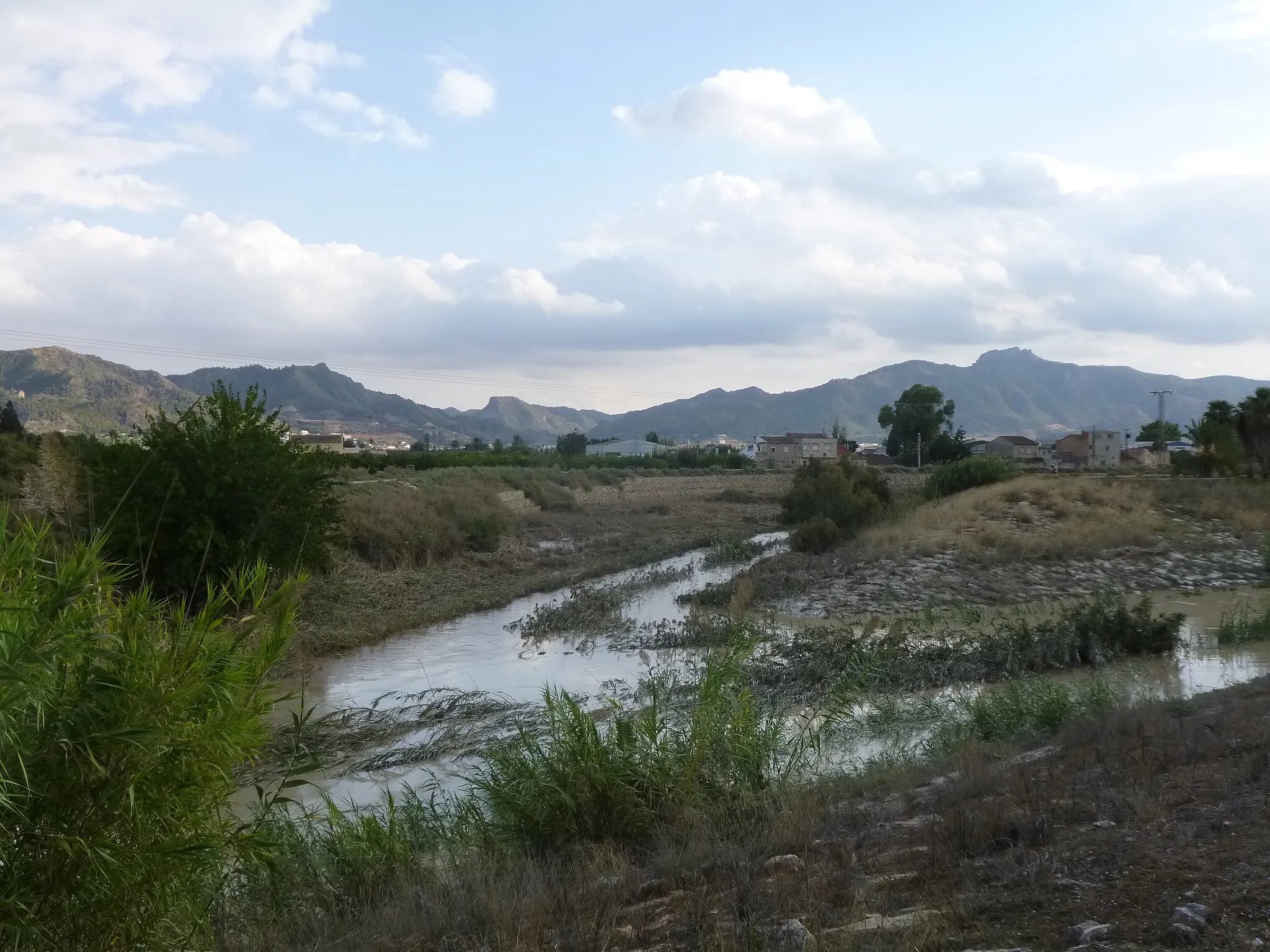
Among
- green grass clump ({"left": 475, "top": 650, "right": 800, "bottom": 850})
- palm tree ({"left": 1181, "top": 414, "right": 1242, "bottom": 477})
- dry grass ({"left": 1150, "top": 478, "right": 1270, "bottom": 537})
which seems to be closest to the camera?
green grass clump ({"left": 475, "top": 650, "right": 800, "bottom": 850})

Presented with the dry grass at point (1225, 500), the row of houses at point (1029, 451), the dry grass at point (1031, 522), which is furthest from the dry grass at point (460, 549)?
the row of houses at point (1029, 451)

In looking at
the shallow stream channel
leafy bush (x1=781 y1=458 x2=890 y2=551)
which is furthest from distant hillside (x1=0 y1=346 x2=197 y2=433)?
the shallow stream channel

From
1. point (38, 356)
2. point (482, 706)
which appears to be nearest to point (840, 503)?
point (482, 706)

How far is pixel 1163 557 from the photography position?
3416 centimetres

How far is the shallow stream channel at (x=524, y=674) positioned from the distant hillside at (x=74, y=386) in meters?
63.1

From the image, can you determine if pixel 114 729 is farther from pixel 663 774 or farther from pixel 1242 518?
pixel 1242 518

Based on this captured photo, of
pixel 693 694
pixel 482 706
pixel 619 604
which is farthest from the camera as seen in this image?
pixel 619 604

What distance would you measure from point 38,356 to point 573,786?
483 ft

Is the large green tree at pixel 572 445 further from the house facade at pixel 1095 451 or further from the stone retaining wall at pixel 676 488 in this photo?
the house facade at pixel 1095 451

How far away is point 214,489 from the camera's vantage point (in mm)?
21812

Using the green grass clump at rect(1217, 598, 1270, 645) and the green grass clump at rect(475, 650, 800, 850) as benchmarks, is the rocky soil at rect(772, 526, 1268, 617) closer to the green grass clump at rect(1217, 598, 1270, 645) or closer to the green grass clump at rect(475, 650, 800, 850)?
the green grass clump at rect(1217, 598, 1270, 645)

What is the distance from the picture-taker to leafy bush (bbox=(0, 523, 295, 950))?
13.2ft

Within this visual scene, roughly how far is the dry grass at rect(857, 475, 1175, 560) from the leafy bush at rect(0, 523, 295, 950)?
1186 inches

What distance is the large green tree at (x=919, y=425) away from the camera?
99000mm
